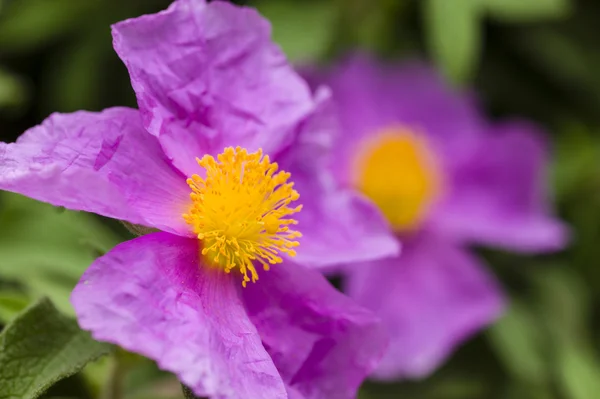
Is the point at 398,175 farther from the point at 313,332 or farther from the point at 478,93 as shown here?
the point at 313,332

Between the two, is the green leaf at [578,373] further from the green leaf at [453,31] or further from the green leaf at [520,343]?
the green leaf at [453,31]

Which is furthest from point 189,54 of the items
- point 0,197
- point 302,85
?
point 0,197

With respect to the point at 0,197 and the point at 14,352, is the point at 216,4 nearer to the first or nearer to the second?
the point at 14,352

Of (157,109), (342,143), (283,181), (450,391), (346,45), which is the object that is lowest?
(450,391)

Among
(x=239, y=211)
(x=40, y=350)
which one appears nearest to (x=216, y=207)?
(x=239, y=211)

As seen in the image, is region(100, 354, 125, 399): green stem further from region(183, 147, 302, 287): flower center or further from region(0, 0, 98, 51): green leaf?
region(0, 0, 98, 51): green leaf

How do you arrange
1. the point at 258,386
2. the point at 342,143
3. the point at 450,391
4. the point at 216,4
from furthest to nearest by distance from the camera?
the point at 342,143, the point at 450,391, the point at 216,4, the point at 258,386

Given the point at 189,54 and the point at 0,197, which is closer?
the point at 189,54

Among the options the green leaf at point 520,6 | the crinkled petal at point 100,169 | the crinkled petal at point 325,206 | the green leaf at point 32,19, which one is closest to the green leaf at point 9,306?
the crinkled petal at point 100,169
